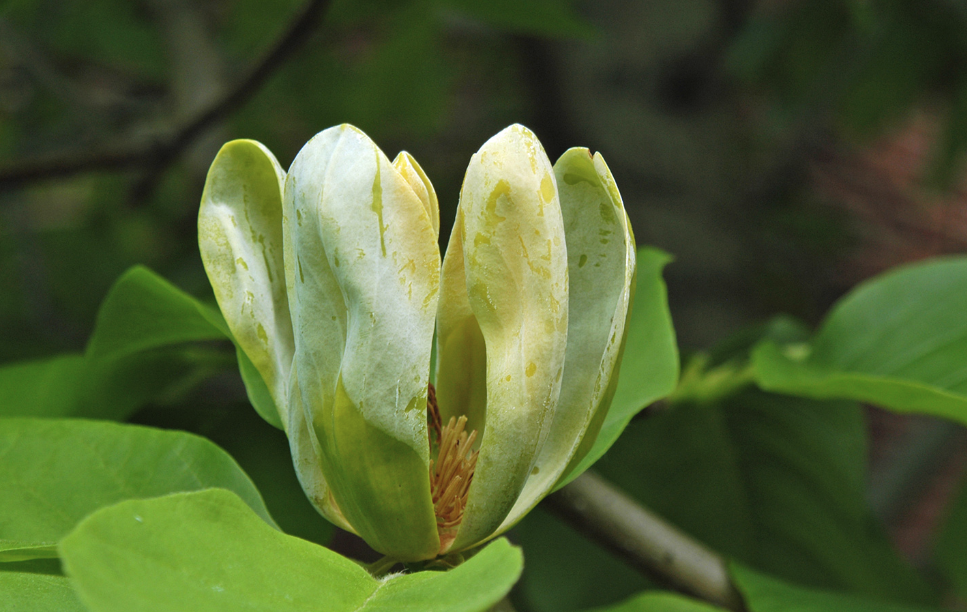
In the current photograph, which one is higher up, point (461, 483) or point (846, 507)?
point (461, 483)

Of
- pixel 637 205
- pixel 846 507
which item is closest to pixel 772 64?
pixel 637 205

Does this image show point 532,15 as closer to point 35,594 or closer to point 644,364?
point 644,364

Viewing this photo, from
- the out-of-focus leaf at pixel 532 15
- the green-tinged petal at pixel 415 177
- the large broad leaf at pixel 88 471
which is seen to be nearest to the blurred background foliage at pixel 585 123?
the out-of-focus leaf at pixel 532 15

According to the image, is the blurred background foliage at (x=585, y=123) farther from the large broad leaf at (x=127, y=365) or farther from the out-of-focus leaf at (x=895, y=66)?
the large broad leaf at (x=127, y=365)

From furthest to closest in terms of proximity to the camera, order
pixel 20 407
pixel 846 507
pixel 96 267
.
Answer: pixel 96 267 < pixel 846 507 < pixel 20 407

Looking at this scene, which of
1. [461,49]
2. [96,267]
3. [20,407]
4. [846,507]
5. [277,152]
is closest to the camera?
[20,407]

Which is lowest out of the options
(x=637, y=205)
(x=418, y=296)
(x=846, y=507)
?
(x=846, y=507)

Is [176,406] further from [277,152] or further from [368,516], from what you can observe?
[277,152]
